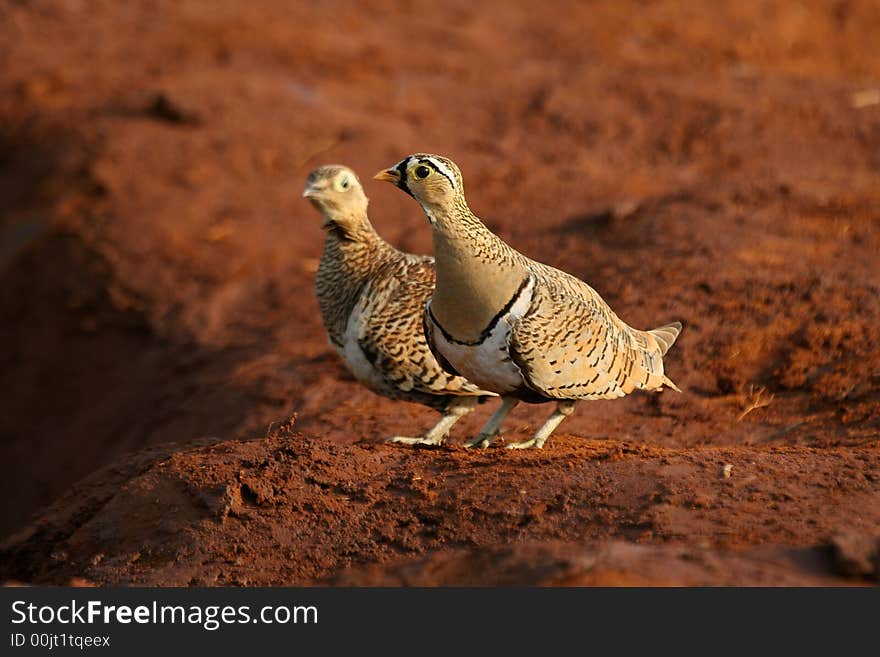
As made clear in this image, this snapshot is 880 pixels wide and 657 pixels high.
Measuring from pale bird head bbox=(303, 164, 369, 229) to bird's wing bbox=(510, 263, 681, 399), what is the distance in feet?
6.03

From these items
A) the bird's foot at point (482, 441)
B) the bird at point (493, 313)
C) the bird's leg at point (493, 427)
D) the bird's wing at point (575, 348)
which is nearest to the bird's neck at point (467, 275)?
the bird at point (493, 313)

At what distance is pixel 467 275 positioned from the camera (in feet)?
20.5

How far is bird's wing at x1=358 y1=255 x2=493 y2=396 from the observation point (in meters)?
7.23

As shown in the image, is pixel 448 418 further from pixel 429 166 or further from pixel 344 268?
pixel 429 166

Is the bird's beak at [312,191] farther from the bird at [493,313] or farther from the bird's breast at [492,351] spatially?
the bird's breast at [492,351]

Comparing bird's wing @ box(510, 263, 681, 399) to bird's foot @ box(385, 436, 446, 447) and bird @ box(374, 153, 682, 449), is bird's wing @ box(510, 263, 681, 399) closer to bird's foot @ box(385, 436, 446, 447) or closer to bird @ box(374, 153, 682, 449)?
bird @ box(374, 153, 682, 449)

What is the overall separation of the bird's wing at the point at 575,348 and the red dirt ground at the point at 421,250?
15.7 inches

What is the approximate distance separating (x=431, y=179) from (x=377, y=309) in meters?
1.54

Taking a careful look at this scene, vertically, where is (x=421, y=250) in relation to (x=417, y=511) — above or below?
above

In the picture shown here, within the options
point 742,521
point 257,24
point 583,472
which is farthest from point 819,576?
point 257,24

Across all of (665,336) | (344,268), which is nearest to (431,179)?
(344,268)

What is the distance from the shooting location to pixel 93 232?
12.9 meters

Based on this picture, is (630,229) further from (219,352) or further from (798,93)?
(798,93)

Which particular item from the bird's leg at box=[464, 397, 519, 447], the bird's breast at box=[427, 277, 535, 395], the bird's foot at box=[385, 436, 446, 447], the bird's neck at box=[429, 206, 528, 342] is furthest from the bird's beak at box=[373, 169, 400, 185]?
the bird's foot at box=[385, 436, 446, 447]
